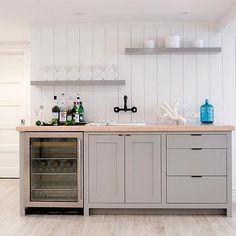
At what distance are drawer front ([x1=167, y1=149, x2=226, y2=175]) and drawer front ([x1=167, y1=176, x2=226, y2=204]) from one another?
72 millimetres

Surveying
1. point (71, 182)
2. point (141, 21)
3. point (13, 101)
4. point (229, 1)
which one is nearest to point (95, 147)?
point (71, 182)

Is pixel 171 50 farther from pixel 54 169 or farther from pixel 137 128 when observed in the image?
pixel 54 169

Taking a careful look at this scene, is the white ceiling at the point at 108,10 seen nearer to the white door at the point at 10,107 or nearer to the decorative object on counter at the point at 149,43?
the decorative object on counter at the point at 149,43

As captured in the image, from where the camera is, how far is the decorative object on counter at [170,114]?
520 centimetres

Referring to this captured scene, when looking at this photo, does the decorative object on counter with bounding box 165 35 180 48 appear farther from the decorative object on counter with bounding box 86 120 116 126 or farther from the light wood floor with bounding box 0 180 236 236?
the light wood floor with bounding box 0 180 236 236

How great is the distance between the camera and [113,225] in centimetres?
444

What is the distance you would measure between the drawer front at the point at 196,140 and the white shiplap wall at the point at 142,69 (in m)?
0.70

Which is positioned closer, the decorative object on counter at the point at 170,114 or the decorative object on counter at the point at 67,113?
the decorative object on counter at the point at 170,114

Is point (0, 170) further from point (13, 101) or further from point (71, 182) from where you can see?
point (71, 182)

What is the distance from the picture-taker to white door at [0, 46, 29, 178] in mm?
7363

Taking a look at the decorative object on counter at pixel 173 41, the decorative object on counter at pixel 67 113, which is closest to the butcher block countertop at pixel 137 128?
the decorative object on counter at pixel 67 113

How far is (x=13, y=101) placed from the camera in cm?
740

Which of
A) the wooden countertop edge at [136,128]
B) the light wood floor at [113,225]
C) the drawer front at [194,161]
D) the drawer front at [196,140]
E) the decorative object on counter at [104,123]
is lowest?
the light wood floor at [113,225]

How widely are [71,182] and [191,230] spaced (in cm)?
145
